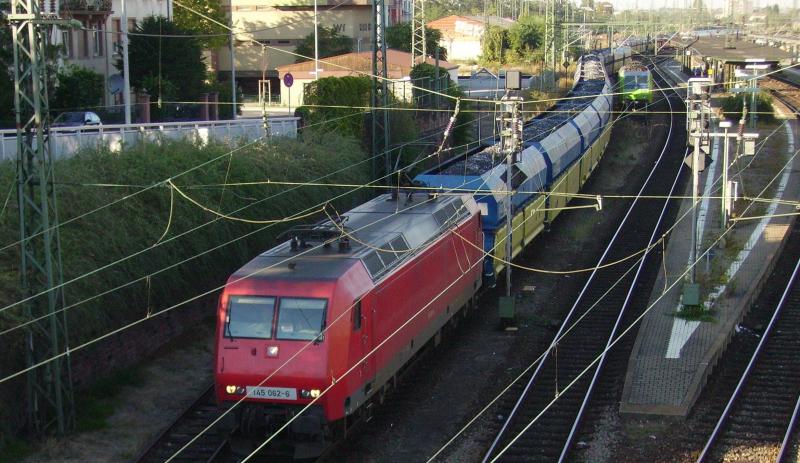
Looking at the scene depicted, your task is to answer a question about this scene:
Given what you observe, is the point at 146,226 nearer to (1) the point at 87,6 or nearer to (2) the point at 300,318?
(2) the point at 300,318

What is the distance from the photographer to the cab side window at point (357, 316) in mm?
14656

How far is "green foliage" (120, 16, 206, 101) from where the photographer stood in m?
45.8

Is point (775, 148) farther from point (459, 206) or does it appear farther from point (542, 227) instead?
point (459, 206)

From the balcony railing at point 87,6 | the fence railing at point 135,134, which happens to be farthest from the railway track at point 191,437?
the balcony railing at point 87,6

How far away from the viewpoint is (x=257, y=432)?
47.2 feet

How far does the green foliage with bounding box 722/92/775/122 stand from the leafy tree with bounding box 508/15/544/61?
129 ft

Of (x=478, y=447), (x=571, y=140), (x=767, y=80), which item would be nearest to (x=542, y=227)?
(x=571, y=140)

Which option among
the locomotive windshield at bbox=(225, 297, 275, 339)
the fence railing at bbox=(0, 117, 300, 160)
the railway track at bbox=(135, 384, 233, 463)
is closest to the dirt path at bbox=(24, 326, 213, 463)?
the railway track at bbox=(135, 384, 233, 463)

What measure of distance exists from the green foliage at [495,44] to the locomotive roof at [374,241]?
76.0 metres

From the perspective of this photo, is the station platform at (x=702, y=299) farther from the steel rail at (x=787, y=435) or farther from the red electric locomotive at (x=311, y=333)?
the red electric locomotive at (x=311, y=333)

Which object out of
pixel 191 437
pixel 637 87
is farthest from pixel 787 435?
pixel 637 87

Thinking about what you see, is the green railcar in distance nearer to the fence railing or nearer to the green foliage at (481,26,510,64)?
the fence railing

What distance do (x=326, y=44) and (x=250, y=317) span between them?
195ft

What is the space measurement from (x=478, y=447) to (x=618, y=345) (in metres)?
5.87
